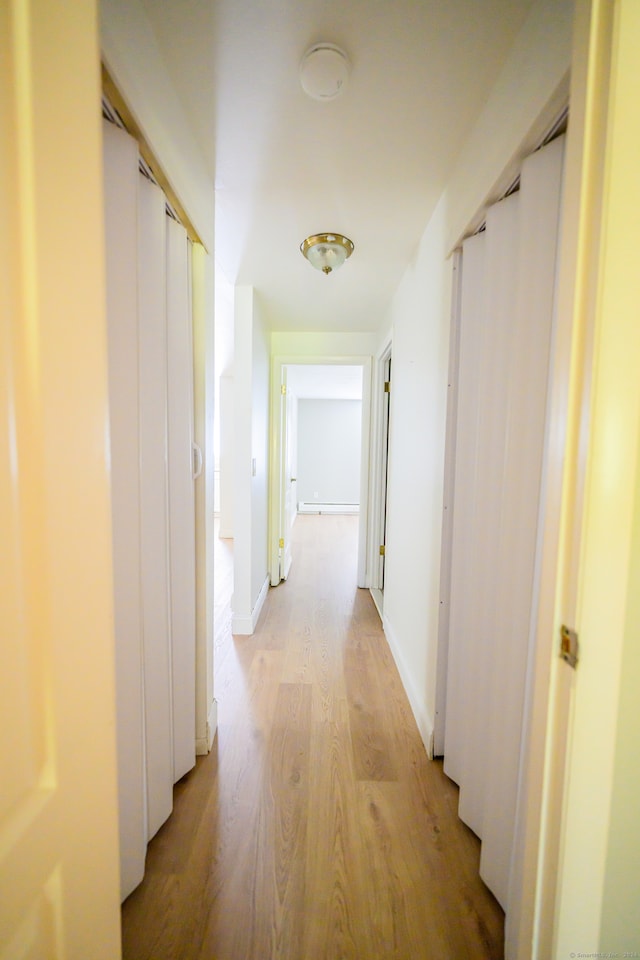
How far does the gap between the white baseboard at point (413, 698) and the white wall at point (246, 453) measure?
1016mm

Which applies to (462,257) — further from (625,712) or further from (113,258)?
A: (625,712)

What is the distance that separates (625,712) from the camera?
604 mm

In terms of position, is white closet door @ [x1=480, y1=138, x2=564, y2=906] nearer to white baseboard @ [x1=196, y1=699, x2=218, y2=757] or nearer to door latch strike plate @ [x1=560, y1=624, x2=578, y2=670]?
door latch strike plate @ [x1=560, y1=624, x2=578, y2=670]

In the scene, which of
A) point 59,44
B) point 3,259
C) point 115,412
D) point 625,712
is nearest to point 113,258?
point 115,412

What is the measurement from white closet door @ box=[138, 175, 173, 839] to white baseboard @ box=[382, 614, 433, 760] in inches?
41.5

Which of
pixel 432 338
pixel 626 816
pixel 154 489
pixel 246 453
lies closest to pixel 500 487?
pixel 626 816

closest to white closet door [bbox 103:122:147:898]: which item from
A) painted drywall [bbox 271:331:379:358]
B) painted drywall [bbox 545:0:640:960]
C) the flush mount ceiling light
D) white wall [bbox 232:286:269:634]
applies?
painted drywall [bbox 545:0:640:960]

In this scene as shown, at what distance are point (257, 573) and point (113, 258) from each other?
2.39 metres

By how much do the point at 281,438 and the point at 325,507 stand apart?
4271mm

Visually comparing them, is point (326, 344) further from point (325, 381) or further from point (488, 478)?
point (488, 478)

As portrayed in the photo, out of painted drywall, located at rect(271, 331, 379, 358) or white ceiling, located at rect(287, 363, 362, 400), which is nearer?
painted drywall, located at rect(271, 331, 379, 358)

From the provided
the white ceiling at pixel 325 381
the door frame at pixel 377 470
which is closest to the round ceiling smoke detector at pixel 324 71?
the door frame at pixel 377 470

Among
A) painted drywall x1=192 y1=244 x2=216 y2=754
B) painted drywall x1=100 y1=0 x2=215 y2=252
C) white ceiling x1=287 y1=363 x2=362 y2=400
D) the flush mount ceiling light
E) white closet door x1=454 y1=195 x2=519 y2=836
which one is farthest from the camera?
white ceiling x1=287 y1=363 x2=362 y2=400

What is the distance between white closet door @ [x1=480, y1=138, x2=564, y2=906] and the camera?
0.92 meters
